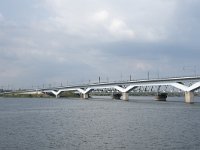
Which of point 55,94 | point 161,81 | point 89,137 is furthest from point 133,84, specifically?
point 89,137

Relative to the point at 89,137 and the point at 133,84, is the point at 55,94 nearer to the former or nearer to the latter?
the point at 133,84

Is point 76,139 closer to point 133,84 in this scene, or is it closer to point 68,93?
point 133,84

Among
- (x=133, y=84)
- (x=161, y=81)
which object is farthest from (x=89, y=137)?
(x=133, y=84)

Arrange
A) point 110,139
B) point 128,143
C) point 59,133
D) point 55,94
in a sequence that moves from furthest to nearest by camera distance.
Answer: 1. point 55,94
2. point 59,133
3. point 110,139
4. point 128,143

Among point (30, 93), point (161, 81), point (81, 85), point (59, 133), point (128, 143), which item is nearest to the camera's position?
point (128, 143)

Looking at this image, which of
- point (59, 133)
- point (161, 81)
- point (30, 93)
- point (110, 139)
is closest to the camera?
point (110, 139)

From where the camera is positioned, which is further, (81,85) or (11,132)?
(81,85)

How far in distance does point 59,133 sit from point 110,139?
5382 mm

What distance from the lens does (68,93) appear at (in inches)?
6988

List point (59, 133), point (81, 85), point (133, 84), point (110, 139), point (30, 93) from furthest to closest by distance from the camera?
1. point (30, 93)
2. point (81, 85)
3. point (133, 84)
4. point (59, 133)
5. point (110, 139)

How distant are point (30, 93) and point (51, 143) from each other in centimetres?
15530

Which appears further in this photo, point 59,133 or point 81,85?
point 81,85

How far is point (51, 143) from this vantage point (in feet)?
82.2

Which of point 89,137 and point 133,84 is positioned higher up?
point 133,84
